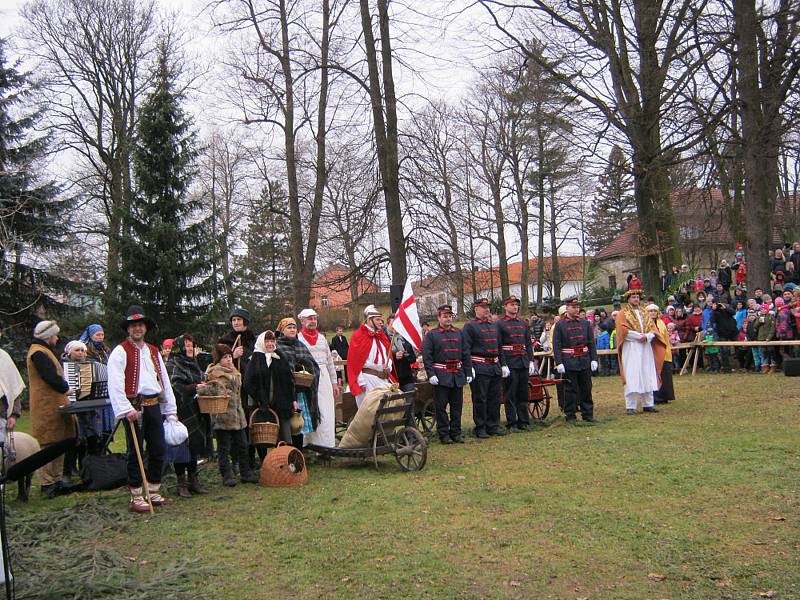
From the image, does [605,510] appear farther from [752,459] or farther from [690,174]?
[690,174]

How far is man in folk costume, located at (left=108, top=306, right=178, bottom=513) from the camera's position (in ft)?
23.9

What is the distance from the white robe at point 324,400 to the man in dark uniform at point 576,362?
159 inches

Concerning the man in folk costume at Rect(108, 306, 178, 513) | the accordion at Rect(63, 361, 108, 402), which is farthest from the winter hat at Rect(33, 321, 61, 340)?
Answer: the man in folk costume at Rect(108, 306, 178, 513)

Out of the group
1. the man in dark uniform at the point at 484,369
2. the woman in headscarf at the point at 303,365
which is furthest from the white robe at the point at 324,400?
the man in dark uniform at the point at 484,369

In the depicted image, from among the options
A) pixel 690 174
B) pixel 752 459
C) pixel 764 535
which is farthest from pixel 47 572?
pixel 690 174

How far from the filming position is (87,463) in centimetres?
858

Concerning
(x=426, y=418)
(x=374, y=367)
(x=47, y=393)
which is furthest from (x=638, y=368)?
(x=47, y=393)

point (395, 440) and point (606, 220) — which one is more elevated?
point (606, 220)

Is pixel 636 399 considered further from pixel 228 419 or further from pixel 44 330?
pixel 44 330

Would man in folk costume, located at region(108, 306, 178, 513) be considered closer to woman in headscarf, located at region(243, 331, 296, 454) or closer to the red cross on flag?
woman in headscarf, located at region(243, 331, 296, 454)

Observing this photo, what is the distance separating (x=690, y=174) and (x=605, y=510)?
15309mm

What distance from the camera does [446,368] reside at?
10875 mm

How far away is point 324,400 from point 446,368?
195 centimetres

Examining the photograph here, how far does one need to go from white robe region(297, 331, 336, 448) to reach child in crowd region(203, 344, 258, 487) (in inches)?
50.4
